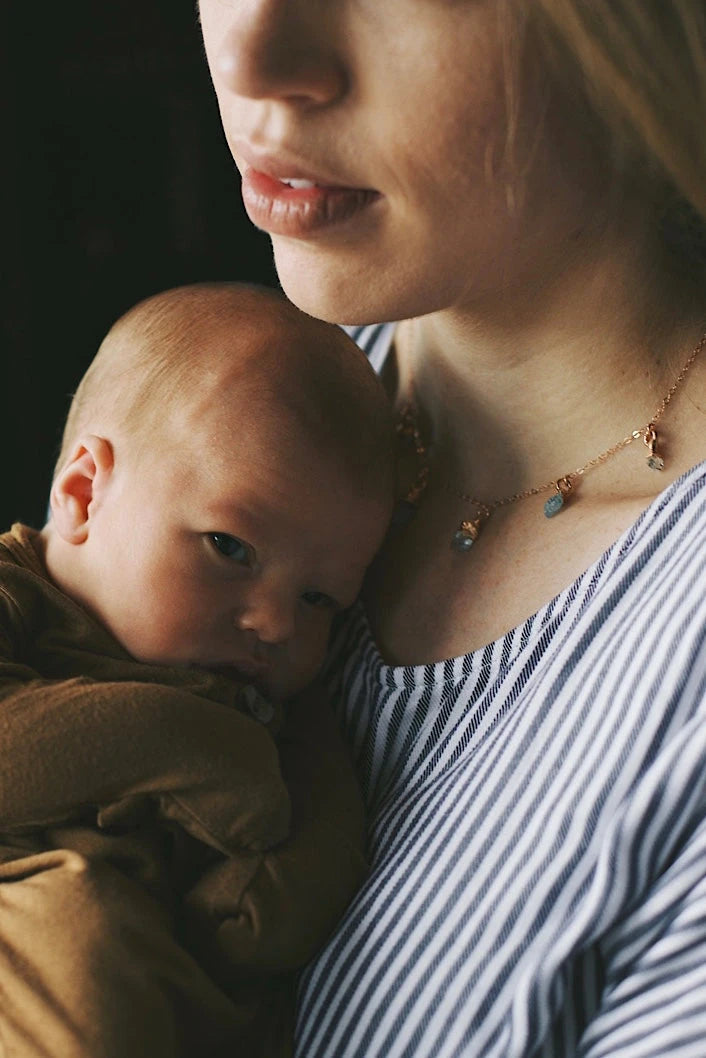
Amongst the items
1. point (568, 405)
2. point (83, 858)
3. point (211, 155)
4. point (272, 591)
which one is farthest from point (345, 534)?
point (211, 155)

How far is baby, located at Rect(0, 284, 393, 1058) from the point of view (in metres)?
0.80

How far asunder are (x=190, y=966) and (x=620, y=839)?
1.02ft

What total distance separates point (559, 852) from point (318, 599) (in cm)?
35

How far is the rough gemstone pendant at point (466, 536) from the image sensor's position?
1023 mm

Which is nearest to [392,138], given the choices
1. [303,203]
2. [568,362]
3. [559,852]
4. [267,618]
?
[303,203]

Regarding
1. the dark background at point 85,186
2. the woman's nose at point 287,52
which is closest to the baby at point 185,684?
the woman's nose at point 287,52

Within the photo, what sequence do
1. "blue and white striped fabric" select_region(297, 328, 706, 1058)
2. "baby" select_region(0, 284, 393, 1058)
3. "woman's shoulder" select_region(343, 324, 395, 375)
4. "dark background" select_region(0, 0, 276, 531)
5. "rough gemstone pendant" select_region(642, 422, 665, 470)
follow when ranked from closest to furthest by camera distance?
"blue and white striped fabric" select_region(297, 328, 706, 1058) < "baby" select_region(0, 284, 393, 1058) < "rough gemstone pendant" select_region(642, 422, 665, 470) < "woman's shoulder" select_region(343, 324, 395, 375) < "dark background" select_region(0, 0, 276, 531)

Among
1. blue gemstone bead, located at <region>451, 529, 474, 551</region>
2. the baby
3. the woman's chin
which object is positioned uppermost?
the woman's chin

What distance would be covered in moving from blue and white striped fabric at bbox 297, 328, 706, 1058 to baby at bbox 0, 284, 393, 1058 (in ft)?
0.23

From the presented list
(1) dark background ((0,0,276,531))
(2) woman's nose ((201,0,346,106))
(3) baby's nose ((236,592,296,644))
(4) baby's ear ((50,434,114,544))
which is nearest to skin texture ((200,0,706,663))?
(2) woman's nose ((201,0,346,106))

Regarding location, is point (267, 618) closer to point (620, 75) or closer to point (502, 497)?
point (502, 497)

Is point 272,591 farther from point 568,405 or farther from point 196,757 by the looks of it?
point 568,405

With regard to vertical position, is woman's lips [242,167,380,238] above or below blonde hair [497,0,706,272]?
below

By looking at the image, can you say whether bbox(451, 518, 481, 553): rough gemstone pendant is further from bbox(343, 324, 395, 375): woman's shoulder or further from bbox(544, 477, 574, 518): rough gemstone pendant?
bbox(343, 324, 395, 375): woman's shoulder
